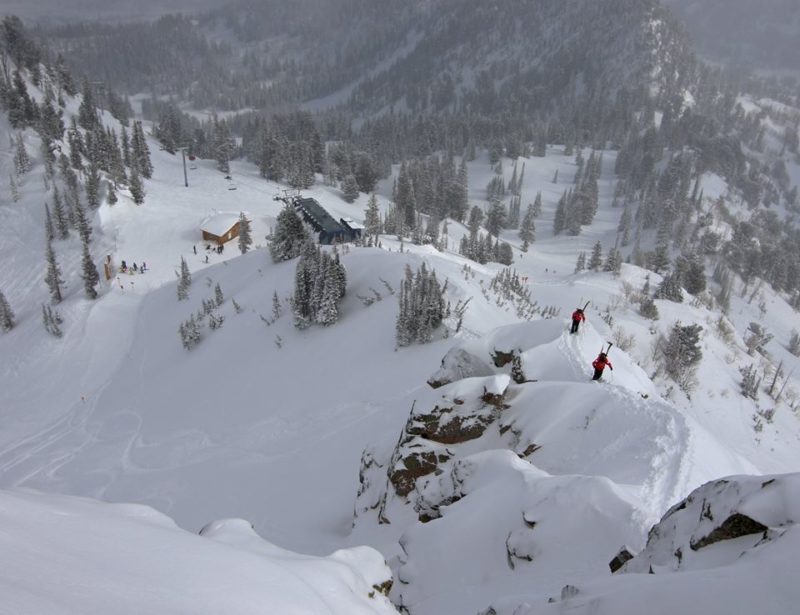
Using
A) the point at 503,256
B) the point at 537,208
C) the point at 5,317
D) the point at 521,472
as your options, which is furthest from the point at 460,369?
the point at 537,208

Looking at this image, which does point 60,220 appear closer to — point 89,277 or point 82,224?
point 82,224

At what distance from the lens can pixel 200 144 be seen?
391 ft

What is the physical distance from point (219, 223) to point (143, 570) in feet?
196

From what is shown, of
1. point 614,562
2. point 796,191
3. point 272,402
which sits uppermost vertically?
point 614,562

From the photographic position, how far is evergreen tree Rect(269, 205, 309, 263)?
42438mm

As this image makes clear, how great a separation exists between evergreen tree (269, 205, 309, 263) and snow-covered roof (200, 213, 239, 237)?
20.0m

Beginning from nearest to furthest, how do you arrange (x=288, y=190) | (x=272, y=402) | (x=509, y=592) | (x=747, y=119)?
(x=509, y=592) → (x=272, y=402) → (x=288, y=190) → (x=747, y=119)

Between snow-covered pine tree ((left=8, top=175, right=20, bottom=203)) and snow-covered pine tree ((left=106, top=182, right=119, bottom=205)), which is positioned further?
snow-covered pine tree ((left=8, top=175, right=20, bottom=203))

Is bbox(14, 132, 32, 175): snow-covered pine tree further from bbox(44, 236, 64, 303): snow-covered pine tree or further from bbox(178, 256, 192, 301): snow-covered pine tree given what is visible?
bbox(178, 256, 192, 301): snow-covered pine tree

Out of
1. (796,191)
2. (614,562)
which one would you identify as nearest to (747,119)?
(796,191)

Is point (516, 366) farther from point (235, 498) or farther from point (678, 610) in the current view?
point (235, 498)

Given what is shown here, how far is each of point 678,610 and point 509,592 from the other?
4.47m

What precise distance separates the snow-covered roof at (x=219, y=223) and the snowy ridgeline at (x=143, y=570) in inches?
2178

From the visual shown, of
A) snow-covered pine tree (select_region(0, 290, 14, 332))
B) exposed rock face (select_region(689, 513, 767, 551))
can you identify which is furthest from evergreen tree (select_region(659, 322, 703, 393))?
snow-covered pine tree (select_region(0, 290, 14, 332))
